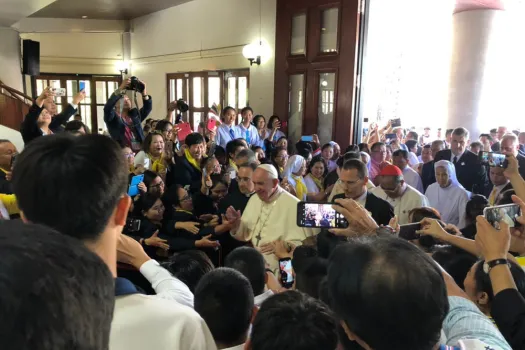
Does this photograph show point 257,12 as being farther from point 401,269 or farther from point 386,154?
point 401,269

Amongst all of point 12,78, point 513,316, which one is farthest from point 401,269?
point 12,78

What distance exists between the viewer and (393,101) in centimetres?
864

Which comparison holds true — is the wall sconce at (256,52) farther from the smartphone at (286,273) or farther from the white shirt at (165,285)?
the white shirt at (165,285)

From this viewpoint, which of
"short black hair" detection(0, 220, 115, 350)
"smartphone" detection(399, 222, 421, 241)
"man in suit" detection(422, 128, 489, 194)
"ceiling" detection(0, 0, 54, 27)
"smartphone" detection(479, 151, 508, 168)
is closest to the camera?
"short black hair" detection(0, 220, 115, 350)

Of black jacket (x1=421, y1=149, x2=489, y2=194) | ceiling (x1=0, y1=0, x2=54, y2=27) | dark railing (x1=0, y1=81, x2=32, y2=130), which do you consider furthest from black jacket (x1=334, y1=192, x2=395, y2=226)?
dark railing (x1=0, y1=81, x2=32, y2=130)

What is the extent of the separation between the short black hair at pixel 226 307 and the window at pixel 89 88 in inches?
514

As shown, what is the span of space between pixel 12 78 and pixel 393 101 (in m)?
10.1

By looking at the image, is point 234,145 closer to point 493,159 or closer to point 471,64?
point 493,159

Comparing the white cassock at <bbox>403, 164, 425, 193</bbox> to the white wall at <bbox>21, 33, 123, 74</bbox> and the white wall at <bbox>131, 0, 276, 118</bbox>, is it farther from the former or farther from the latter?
the white wall at <bbox>21, 33, 123, 74</bbox>

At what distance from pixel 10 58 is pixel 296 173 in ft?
34.8

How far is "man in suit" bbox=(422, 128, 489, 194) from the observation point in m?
4.90

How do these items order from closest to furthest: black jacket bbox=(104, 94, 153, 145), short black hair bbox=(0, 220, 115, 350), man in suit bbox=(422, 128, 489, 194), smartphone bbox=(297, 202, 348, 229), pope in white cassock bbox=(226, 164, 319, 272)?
short black hair bbox=(0, 220, 115, 350) < smartphone bbox=(297, 202, 348, 229) < pope in white cassock bbox=(226, 164, 319, 272) < man in suit bbox=(422, 128, 489, 194) < black jacket bbox=(104, 94, 153, 145)

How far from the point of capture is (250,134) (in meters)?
6.66

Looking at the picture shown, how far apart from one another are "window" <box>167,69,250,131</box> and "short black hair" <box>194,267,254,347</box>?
7461mm
